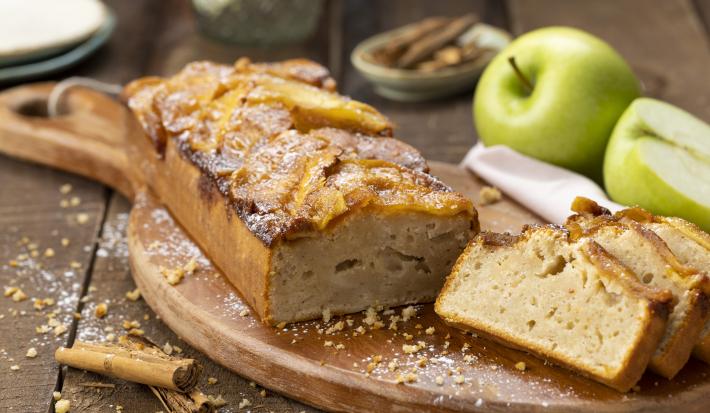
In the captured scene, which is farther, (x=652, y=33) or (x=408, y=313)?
(x=652, y=33)

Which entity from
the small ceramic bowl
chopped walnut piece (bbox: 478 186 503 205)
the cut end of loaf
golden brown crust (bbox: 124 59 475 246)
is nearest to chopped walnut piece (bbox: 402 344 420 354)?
the cut end of loaf

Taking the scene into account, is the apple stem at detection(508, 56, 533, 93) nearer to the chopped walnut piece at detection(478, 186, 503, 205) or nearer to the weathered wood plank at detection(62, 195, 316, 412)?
the chopped walnut piece at detection(478, 186, 503, 205)

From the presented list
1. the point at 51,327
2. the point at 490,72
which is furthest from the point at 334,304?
the point at 490,72

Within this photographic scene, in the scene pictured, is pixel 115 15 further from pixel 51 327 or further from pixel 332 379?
pixel 332 379

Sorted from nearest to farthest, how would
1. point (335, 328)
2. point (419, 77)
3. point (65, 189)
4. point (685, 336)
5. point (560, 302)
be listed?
point (685, 336) < point (560, 302) < point (335, 328) < point (65, 189) < point (419, 77)

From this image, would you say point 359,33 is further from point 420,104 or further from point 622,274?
point 622,274

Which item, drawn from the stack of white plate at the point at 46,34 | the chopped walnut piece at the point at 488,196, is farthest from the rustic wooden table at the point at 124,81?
the chopped walnut piece at the point at 488,196

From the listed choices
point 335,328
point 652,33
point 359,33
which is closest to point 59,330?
point 335,328
